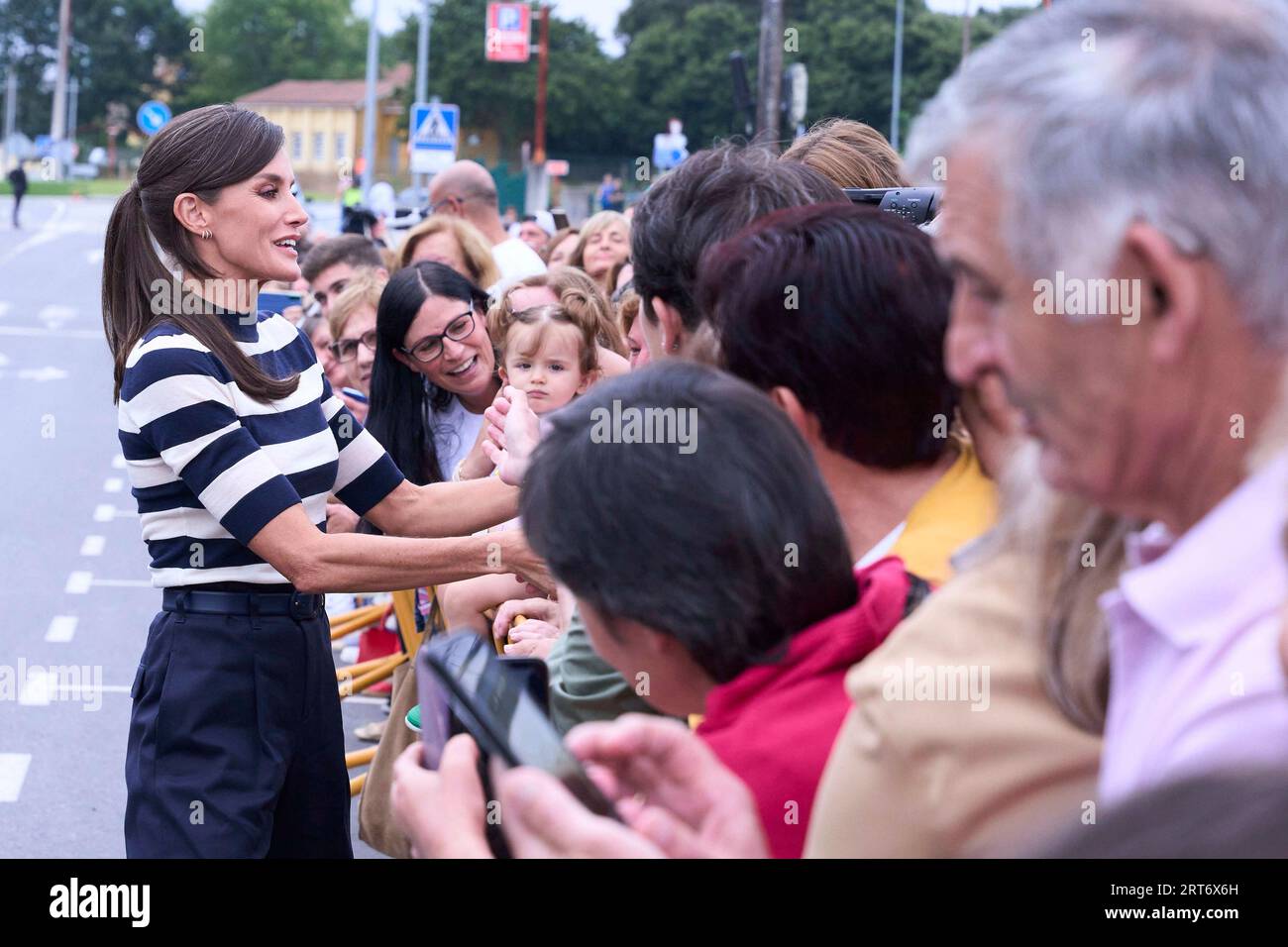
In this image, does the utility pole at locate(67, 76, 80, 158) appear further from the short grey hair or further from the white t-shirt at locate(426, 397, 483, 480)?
the short grey hair

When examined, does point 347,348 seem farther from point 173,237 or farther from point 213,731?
point 213,731

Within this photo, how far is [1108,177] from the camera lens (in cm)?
110

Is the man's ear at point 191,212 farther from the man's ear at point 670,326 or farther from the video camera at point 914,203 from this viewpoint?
the video camera at point 914,203

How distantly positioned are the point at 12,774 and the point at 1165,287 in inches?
219

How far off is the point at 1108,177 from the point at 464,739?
0.76 metres

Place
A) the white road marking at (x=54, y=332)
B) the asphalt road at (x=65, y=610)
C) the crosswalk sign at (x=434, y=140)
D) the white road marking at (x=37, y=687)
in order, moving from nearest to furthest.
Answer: the asphalt road at (x=65, y=610) < the white road marking at (x=37, y=687) < the white road marking at (x=54, y=332) < the crosswalk sign at (x=434, y=140)

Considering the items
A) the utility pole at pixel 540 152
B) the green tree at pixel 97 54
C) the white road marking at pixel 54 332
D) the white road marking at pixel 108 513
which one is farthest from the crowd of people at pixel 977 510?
the green tree at pixel 97 54

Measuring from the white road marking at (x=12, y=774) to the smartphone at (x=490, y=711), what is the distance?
15.0 feet

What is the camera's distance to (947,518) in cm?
192

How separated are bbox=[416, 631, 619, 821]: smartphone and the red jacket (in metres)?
0.21

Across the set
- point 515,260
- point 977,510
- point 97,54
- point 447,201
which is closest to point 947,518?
point 977,510

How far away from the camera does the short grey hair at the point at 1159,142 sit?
42.1 inches

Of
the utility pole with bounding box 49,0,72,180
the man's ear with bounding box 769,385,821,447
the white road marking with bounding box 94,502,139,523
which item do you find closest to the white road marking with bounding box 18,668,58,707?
the white road marking with bounding box 94,502,139,523

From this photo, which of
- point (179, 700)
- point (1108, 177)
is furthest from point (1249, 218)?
point (179, 700)
